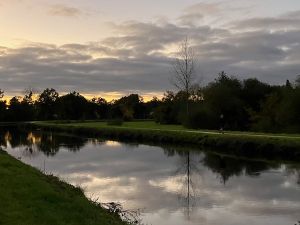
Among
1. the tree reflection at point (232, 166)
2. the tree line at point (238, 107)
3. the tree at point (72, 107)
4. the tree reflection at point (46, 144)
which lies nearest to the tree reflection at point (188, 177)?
the tree reflection at point (232, 166)

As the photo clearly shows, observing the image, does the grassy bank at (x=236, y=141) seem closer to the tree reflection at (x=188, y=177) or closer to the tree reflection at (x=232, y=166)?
the tree reflection at (x=232, y=166)

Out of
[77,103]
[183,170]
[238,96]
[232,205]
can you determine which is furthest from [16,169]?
[77,103]

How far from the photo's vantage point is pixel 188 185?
77.7ft

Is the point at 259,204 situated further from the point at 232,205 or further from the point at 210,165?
the point at 210,165

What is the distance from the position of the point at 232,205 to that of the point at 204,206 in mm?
1060

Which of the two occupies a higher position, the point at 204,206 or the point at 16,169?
the point at 16,169

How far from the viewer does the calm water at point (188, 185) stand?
16625mm

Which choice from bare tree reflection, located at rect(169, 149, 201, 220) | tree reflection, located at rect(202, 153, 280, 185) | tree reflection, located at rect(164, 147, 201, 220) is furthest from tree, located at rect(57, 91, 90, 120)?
tree reflection, located at rect(202, 153, 280, 185)

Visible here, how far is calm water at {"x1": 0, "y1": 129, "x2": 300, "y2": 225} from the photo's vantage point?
16625 mm

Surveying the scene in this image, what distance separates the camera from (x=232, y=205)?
1820 centimetres

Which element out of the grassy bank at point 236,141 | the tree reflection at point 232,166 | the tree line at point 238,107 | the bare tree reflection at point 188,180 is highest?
the tree line at point 238,107

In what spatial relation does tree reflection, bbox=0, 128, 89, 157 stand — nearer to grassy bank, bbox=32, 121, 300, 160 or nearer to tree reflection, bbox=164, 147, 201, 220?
grassy bank, bbox=32, 121, 300, 160

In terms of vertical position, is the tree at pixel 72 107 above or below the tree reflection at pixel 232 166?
above

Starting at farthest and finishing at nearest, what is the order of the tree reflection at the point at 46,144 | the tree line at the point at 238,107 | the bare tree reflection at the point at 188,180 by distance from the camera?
1. the tree line at the point at 238,107
2. the tree reflection at the point at 46,144
3. the bare tree reflection at the point at 188,180
